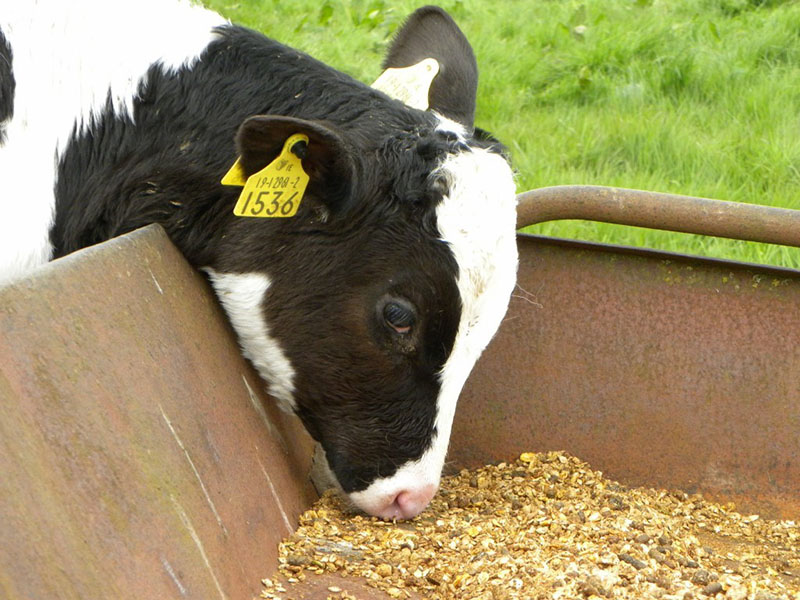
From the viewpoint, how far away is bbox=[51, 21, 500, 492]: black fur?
2.67 m

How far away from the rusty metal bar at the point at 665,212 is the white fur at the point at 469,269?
0.34m

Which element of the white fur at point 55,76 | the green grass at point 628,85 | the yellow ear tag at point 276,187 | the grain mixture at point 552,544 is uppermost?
the white fur at point 55,76

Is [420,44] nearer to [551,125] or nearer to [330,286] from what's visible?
[330,286]

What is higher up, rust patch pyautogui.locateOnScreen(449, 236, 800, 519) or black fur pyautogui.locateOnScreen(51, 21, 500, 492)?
black fur pyautogui.locateOnScreen(51, 21, 500, 492)

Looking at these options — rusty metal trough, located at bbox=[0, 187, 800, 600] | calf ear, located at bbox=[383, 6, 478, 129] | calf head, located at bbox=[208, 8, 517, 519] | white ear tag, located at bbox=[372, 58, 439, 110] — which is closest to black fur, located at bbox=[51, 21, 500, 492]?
calf head, located at bbox=[208, 8, 517, 519]

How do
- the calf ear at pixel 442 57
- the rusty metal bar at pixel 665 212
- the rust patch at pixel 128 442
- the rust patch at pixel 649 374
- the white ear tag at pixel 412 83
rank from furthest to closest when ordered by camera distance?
1. the calf ear at pixel 442 57
2. the white ear tag at pixel 412 83
3. the rust patch at pixel 649 374
4. the rusty metal bar at pixel 665 212
5. the rust patch at pixel 128 442

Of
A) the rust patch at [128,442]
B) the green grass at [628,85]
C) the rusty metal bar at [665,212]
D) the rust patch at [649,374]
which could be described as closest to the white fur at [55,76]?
the rust patch at [128,442]

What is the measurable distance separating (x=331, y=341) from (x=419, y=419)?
0.95ft

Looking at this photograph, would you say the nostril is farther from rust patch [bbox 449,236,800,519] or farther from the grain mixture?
rust patch [bbox 449,236,800,519]

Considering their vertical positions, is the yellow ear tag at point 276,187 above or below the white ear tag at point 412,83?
below

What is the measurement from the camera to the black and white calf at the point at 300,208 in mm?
2674

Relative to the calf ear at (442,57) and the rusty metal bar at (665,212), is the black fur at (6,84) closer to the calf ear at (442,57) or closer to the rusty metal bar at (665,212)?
the calf ear at (442,57)

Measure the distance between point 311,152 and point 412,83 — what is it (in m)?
0.80

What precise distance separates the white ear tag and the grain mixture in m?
1.12
